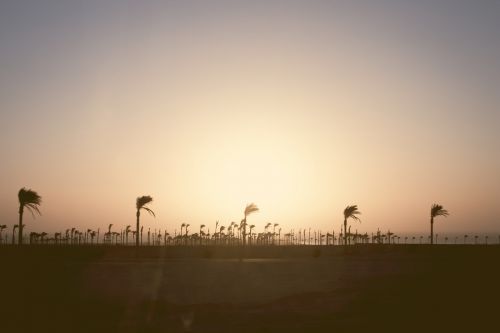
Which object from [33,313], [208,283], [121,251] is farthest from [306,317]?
[121,251]

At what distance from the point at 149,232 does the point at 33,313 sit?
174 m

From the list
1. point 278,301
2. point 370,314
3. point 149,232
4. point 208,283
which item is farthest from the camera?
point 149,232

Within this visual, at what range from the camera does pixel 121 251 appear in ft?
Result: 204

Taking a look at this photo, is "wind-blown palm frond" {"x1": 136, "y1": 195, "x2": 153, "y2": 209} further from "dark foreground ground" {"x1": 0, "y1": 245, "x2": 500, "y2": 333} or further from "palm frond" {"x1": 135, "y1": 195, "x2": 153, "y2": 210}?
"dark foreground ground" {"x1": 0, "y1": 245, "x2": 500, "y2": 333}

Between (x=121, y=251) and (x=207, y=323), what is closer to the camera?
(x=207, y=323)

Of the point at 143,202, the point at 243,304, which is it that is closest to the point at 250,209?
the point at 143,202

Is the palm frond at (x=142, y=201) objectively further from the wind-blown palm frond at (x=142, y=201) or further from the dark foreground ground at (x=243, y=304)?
the dark foreground ground at (x=243, y=304)

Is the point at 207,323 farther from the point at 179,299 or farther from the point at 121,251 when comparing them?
the point at 121,251

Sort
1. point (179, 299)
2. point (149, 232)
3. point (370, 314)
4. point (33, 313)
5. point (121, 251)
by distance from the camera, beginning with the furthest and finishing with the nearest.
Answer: point (149, 232) < point (121, 251) < point (179, 299) < point (33, 313) < point (370, 314)

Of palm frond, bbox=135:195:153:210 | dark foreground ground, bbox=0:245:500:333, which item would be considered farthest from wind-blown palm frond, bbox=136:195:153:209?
dark foreground ground, bbox=0:245:500:333

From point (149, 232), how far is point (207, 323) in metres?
177

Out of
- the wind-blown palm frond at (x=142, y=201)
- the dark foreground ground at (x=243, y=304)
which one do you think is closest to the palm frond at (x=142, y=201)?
the wind-blown palm frond at (x=142, y=201)

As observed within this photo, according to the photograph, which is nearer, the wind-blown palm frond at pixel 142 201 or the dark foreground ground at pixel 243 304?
the dark foreground ground at pixel 243 304

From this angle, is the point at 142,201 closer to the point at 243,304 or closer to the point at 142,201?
the point at 142,201
